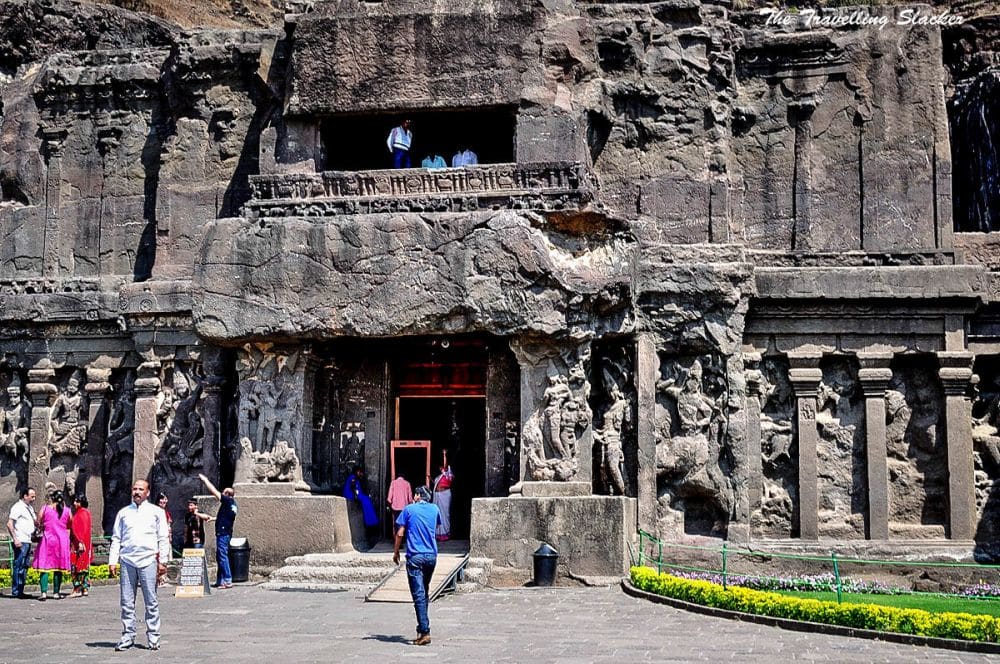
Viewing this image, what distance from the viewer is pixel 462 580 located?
73.2ft

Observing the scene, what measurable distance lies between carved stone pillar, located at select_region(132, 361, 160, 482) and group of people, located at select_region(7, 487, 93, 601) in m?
4.56

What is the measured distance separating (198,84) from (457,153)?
586cm

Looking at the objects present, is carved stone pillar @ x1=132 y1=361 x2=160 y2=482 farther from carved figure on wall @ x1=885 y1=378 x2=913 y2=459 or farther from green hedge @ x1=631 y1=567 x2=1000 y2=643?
carved figure on wall @ x1=885 y1=378 x2=913 y2=459

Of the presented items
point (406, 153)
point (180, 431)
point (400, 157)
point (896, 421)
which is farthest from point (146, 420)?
point (896, 421)

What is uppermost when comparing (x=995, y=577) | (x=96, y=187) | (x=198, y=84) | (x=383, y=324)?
(x=198, y=84)

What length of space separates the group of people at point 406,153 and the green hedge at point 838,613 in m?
9.82

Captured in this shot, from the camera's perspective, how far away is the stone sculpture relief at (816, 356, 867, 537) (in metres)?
26.6

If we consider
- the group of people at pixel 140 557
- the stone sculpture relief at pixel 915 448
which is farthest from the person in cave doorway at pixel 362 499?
the stone sculpture relief at pixel 915 448

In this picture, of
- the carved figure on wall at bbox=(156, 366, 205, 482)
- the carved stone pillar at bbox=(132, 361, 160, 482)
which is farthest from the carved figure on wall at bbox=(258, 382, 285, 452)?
the carved stone pillar at bbox=(132, 361, 160, 482)

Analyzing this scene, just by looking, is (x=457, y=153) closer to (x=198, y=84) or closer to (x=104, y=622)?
(x=198, y=84)

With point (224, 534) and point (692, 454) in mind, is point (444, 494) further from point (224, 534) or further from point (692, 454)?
point (692, 454)

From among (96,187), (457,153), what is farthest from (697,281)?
(96,187)

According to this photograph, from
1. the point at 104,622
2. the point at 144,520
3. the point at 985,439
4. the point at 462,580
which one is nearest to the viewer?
the point at 144,520

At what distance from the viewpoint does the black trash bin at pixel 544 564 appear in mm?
22750
